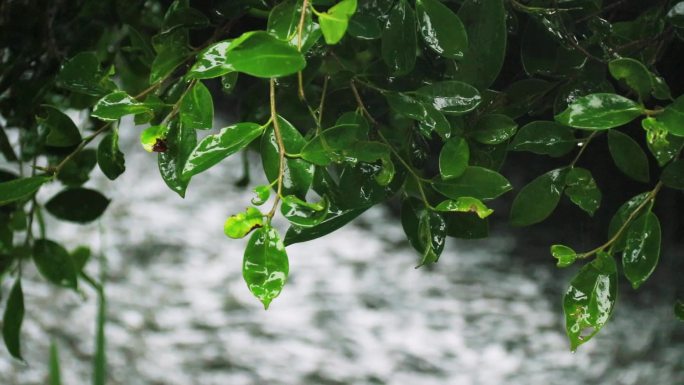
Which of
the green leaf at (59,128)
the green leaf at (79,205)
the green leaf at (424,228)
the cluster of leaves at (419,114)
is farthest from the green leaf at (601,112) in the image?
the green leaf at (79,205)

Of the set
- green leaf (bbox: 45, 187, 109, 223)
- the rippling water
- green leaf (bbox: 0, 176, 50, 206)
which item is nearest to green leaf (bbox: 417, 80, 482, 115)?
green leaf (bbox: 0, 176, 50, 206)

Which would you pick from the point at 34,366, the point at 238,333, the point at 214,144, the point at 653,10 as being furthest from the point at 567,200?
the point at 34,366

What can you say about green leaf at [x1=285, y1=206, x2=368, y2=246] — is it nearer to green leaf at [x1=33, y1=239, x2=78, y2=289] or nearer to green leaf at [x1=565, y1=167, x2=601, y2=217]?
green leaf at [x1=565, y1=167, x2=601, y2=217]

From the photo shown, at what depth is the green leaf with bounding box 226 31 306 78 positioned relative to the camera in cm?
30

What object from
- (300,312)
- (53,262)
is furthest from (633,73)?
(300,312)

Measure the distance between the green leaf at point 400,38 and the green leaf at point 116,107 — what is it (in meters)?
0.14

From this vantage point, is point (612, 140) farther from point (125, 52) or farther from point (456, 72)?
point (125, 52)

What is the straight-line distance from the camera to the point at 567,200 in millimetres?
625

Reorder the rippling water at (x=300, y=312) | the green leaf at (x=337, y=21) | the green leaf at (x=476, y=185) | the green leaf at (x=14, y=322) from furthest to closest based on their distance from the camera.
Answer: the rippling water at (x=300, y=312), the green leaf at (x=14, y=322), the green leaf at (x=476, y=185), the green leaf at (x=337, y=21)

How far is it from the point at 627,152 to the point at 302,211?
211mm

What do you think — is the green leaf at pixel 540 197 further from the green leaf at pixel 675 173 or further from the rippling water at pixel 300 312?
the rippling water at pixel 300 312

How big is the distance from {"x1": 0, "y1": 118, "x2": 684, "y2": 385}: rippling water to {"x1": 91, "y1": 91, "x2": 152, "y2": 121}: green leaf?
0.62 metres

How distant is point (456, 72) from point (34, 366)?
0.86 meters

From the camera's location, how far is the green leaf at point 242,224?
1.07 feet
